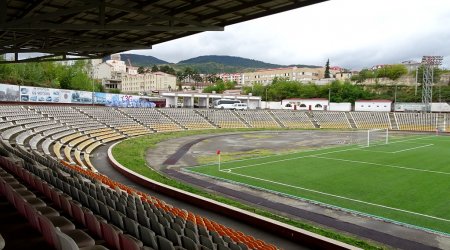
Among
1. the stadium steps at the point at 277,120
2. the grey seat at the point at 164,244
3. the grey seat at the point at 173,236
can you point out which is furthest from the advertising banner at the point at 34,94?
the stadium steps at the point at 277,120

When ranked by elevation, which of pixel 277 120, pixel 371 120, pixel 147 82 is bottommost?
pixel 277 120

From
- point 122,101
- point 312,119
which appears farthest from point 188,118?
point 312,119

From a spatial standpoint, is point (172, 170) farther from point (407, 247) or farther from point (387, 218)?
point (407, 247)

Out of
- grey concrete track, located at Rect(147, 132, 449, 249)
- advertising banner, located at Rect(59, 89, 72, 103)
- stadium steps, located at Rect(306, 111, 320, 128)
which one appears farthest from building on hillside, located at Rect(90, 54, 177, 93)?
grey concrete track, located at Rect(147, 132, 449, 249)

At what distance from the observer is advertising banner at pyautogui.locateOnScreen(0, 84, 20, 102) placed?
37.1 m

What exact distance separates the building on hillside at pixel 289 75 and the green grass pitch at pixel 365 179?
14420cm

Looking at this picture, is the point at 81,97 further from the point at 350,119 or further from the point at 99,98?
the point at 350,119

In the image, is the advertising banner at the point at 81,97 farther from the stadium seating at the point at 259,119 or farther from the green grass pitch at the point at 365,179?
the stadium seating at the point at 259,119

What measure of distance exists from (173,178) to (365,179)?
11.9m

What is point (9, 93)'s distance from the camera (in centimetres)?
3806

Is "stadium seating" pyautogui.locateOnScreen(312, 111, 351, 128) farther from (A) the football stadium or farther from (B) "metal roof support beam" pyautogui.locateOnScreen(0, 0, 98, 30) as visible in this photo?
(B) "metal roof support beam" pyautogui.locateOnScreen(0, 0, 98, 30)

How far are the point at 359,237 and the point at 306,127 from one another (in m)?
58.0

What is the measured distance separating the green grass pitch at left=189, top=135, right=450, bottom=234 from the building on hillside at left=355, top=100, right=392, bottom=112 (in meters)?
50.0

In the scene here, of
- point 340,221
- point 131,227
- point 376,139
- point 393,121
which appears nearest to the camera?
point 131,227
